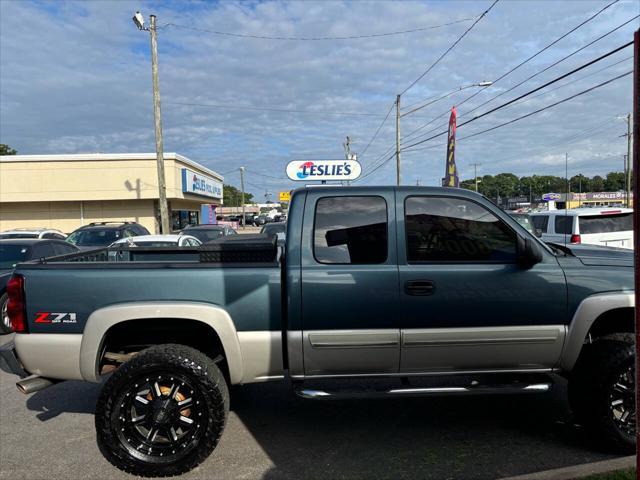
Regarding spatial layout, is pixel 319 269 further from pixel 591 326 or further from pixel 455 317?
pixel 591 326

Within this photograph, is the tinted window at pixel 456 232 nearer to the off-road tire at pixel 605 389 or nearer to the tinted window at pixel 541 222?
the off-road tire at pixel 605 389

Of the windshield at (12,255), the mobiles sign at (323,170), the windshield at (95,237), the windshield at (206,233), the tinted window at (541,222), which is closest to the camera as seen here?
the mobiles sign at (323,170)

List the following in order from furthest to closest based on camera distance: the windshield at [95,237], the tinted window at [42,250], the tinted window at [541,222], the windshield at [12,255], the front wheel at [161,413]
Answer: the windshield at [95,237] → the tinted window at [541,222] → the tinted window at [42,250] → the windshield at [12,255] → the front wheel at [161,413]

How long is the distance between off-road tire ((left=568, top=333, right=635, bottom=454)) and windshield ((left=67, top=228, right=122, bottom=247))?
12341 millimetres

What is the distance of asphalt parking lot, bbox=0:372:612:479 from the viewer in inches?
138

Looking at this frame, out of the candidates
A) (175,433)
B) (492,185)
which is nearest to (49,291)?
(175,433)

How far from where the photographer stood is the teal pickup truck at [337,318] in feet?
11.4

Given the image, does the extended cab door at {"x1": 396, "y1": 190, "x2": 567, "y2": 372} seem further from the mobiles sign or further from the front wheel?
the mobiles sign

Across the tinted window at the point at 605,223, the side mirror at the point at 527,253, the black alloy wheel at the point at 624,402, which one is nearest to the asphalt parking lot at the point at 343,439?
the black alloy wheel at the point at 624,402

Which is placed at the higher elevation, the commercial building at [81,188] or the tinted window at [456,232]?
the commercial building at [81,188]

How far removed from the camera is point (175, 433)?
3.52m

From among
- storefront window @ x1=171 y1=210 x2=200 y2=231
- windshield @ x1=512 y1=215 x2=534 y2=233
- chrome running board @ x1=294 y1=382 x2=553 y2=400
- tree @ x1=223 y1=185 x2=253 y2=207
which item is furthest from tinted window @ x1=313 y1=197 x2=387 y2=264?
tree @ x1=223 y1=185 x2=253 y2=207

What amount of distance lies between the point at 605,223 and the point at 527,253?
26.9 feet

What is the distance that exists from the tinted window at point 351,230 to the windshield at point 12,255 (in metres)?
7.53
